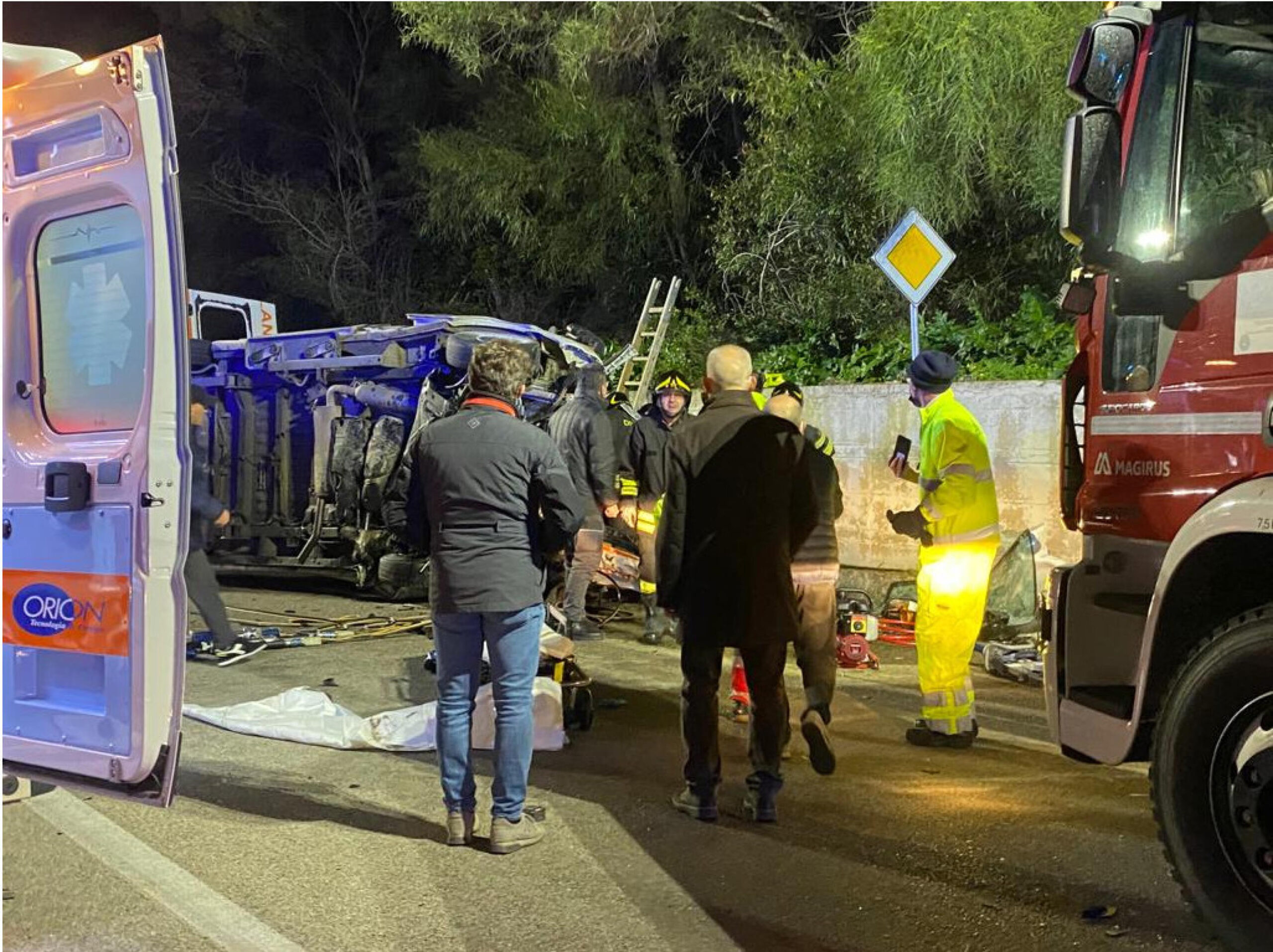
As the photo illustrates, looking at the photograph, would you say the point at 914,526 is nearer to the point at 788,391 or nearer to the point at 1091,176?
the point at 788,391

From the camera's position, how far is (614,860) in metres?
4.15

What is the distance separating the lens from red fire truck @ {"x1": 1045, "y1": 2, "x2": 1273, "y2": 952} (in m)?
3.09

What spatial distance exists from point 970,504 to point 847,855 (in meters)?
2.00

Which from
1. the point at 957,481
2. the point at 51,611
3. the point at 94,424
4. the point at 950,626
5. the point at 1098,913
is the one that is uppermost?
the point at 94,424

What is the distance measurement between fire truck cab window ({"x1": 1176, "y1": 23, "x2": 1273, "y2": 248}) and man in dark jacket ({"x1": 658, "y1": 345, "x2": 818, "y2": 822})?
164cm

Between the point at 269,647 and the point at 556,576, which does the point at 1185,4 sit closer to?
the point at 556,576

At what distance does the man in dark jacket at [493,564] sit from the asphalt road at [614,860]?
0.28 meters

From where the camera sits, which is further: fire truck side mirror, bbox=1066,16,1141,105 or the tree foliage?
the tree foliage

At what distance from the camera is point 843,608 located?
325 inches

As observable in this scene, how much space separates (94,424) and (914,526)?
11.7ft

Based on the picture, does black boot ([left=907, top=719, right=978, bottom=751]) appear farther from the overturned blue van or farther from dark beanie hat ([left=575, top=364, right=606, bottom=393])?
the overturned blue van

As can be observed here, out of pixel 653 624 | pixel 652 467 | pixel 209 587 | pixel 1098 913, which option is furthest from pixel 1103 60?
pixel 209 587

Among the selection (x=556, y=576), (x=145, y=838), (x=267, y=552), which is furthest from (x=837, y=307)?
(x=145, y=838)

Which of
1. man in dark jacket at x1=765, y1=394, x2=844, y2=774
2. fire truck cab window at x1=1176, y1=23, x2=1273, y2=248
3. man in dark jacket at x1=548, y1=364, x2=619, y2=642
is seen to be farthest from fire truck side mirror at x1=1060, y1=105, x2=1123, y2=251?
man in dark jacket at x1=548, y1=364, x2=619, y2=642
